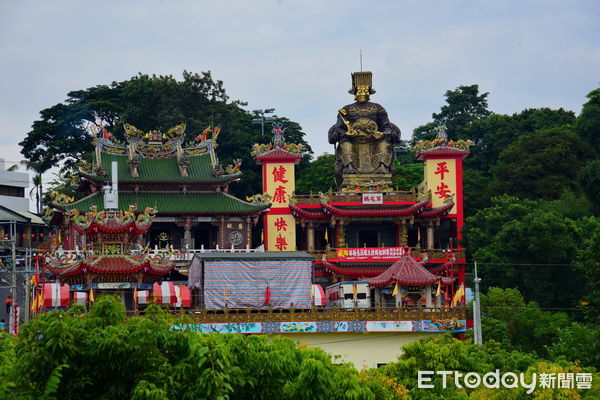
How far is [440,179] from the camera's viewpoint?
65.2 metres

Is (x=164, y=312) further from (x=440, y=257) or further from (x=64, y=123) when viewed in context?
(x=64, y=123)

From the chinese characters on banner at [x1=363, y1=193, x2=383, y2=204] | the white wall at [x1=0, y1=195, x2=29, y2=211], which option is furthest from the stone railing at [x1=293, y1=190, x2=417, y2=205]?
the white wall at [x1=0, y1=195, x2=29, y2=211]

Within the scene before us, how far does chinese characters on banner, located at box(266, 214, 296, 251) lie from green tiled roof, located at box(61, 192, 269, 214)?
9.86 ft

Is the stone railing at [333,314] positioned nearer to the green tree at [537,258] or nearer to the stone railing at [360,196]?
the green tree at [537,258]

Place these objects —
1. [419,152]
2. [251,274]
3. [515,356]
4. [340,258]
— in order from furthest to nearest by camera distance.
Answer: [419,152]
[340,258]
[251,274]
[515,356]

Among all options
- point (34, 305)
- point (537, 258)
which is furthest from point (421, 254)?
point (34, 305)

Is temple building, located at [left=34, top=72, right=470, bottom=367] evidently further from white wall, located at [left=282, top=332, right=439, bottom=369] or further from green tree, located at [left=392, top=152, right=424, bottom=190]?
green tree, located at [left=392, top=152, right=424, bottom=190]

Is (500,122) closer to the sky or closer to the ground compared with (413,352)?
closer to the sky

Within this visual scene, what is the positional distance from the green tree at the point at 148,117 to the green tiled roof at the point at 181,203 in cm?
1701

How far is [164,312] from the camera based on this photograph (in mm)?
22125

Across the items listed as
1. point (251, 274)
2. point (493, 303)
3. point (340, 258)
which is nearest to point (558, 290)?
point (493, 303)

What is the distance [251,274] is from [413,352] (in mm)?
18009

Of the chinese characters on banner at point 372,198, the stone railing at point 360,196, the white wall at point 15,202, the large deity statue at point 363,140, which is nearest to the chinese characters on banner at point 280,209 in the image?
the stone railing at point 360,196

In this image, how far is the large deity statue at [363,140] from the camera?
6594cm
